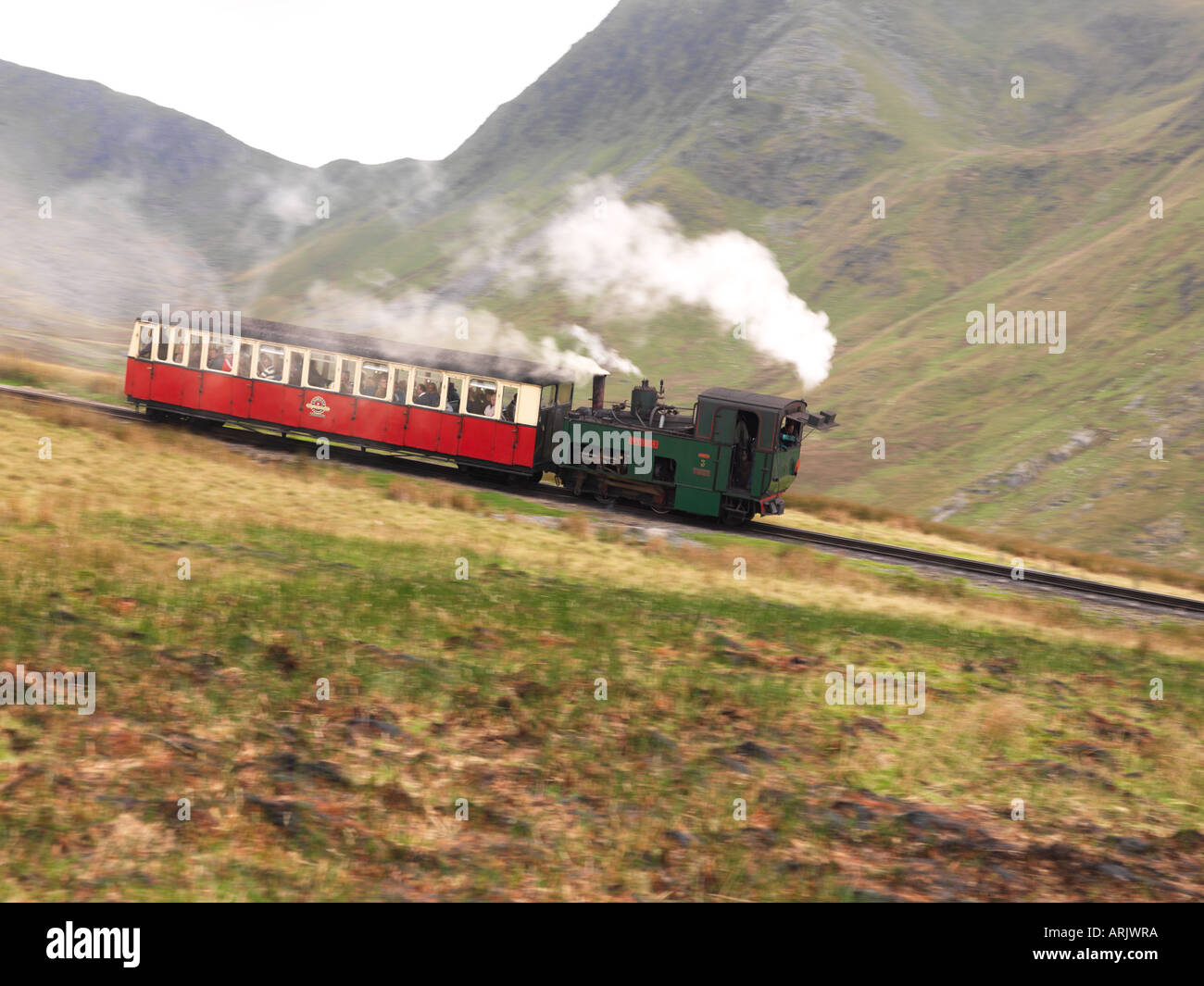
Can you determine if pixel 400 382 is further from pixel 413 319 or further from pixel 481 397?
pixel 413 319

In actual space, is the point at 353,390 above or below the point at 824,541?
above

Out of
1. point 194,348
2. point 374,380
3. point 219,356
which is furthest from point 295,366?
point 194,348

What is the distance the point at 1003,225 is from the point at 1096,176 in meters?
14.6

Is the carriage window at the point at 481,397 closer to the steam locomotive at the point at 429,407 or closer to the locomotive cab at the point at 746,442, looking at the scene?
the steam locomotive at the point at 429,407

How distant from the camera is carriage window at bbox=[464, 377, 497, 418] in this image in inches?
941

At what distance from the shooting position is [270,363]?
79.0ft

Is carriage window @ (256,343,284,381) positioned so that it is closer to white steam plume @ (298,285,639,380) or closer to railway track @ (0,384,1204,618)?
railway track @ (0,384,1204,618)

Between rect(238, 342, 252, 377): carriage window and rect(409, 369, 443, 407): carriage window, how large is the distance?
457 centimetres

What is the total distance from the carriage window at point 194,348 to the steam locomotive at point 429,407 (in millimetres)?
25

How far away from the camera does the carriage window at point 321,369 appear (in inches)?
944

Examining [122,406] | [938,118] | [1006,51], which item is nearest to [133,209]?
[938,118]

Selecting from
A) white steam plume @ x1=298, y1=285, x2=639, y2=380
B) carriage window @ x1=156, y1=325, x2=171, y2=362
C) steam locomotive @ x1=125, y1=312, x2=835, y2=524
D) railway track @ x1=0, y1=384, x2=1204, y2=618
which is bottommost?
railway track @ x1=0, y1=384, x2=1204, y2=618

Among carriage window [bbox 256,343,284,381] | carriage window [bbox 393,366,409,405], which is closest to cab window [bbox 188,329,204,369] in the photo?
carriage window [bbox 256,343,284,381]

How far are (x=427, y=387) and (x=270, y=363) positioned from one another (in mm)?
4306
